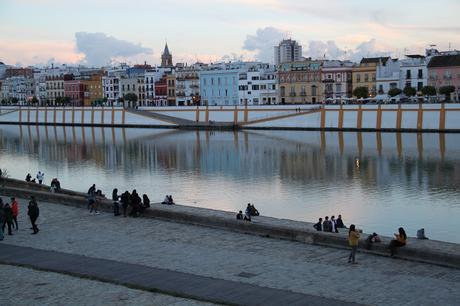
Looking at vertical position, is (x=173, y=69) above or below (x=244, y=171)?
above

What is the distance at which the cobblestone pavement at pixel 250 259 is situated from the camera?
38.5 ft

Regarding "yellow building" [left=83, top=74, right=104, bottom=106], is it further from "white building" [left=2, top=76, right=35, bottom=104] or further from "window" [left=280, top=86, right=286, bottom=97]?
"window" [left=280, top=86, right=286, bottom=97]

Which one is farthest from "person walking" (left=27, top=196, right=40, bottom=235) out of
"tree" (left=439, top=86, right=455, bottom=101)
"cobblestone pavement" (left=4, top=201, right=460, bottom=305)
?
"tree" (left=439, top=86, right=455, bottom=101)

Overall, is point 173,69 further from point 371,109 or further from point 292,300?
point 292,300

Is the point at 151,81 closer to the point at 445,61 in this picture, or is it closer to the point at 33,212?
the point at 445,61

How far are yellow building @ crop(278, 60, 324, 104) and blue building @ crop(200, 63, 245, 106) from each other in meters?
7.35

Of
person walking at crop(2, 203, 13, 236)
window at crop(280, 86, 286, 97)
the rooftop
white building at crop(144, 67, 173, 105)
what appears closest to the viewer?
person walking at crop(2, 203, 13, 236)

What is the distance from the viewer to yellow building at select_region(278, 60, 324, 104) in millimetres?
89562

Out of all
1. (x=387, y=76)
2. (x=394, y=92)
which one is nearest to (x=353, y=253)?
(x=394, y=92)

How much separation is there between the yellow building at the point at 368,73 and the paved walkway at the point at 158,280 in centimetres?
7391

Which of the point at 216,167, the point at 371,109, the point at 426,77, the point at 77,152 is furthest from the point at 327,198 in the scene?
the point at 426,77

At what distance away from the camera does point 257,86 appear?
95.9 metres

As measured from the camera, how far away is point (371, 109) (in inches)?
2822

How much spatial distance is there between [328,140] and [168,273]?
49716mm
